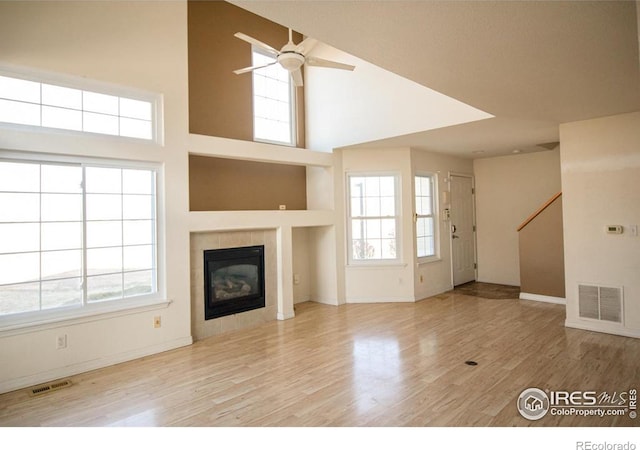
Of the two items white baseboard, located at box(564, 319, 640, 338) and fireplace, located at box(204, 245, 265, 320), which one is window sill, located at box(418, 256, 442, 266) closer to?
white baseboard, located at box(564, 319, 640, 338)

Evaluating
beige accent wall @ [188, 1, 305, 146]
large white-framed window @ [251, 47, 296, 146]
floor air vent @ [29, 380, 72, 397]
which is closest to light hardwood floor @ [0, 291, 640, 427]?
floor air vent @ [29, 380, 72, 397]

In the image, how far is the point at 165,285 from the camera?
4.13m

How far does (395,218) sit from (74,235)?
4.37m

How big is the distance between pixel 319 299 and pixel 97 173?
3792 mm

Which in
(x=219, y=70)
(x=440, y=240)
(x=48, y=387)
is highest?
(x=219, y=70)

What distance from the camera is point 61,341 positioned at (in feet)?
11.2

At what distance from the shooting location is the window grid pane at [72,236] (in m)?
3.26

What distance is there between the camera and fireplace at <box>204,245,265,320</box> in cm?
463

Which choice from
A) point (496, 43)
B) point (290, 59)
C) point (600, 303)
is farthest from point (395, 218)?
point (496, 43)

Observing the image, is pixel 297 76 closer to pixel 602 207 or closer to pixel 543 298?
pixel 602 207

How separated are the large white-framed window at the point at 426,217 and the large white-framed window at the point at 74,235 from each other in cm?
409
